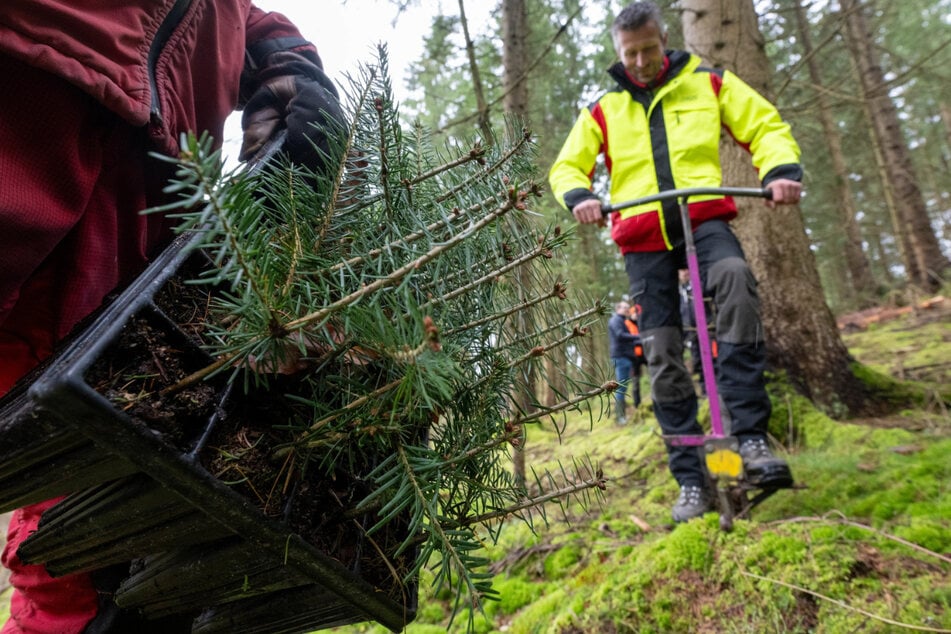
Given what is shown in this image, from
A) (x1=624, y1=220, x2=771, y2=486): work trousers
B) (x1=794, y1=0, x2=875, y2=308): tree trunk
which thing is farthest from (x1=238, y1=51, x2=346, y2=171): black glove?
(x1=794, y1=0, x2=875, y2=308): tree trunk

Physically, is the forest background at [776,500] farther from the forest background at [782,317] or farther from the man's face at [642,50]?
the man's face at [642,50]

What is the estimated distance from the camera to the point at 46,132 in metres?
0.88

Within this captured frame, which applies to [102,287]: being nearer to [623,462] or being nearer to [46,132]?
[46,132]

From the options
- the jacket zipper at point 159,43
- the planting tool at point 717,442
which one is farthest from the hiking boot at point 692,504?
the jacket zipper at point 159,43

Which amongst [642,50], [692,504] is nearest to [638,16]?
[642,50]

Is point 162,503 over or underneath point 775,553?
over

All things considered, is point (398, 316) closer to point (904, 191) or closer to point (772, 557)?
point (772, 557)

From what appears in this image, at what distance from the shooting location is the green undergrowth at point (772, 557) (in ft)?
4.65

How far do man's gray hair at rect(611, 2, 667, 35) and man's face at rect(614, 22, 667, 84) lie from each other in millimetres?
19

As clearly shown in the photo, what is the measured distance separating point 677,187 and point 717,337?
80 centimetres

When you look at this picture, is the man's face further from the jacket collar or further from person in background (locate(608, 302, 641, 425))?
person in background (locate(608, 302, 641, 425))

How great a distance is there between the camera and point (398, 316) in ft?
2.04

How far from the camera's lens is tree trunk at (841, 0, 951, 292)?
943 cm

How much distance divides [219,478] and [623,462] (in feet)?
11.3
